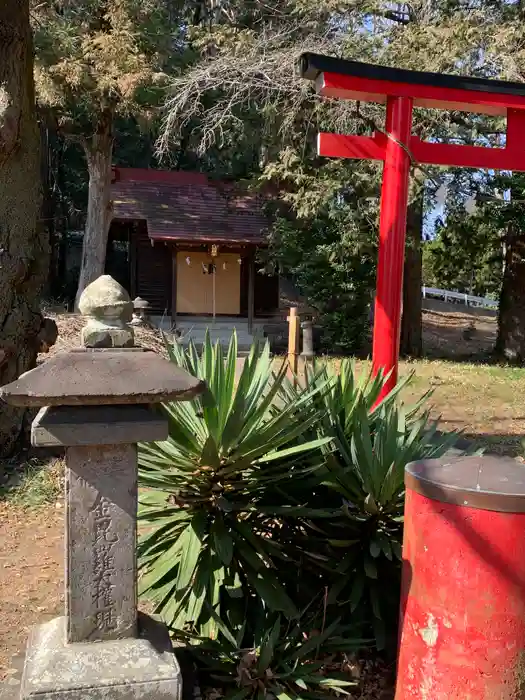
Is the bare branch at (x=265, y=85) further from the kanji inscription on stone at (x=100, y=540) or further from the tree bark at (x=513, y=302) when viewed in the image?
the kanji inscription on stone at (x=100, y=540)

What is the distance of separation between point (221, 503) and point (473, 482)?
113 centimetres

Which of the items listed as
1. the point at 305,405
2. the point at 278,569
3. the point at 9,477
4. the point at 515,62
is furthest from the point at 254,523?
the point at 515,62

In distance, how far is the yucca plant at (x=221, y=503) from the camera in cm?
327

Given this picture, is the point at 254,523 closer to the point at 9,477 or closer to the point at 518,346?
the point at 9,477

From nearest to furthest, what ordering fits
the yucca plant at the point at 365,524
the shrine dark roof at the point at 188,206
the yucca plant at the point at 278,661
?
1. the yucca plant at the point at 278,661
2. the yucca plant at the point at 365,524
3. the shrine dark roof at the point at 188,206

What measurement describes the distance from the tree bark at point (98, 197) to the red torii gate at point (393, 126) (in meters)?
12.3

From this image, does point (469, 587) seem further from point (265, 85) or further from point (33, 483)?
point (265, 85)

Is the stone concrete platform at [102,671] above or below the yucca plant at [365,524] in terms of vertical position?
below

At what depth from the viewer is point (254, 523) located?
344cm

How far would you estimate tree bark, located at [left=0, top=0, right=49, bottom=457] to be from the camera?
248 inches

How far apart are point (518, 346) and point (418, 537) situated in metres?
16.1

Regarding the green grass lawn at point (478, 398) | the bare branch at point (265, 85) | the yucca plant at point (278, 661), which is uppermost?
the bare branch at point (265, 85)

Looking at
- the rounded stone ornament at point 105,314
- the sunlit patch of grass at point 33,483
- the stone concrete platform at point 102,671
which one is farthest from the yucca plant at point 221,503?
the sunlit patch of grass at point 33,483

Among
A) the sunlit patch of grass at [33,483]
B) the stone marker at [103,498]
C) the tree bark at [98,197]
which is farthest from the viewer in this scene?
the tree bark at [98,197]
